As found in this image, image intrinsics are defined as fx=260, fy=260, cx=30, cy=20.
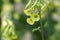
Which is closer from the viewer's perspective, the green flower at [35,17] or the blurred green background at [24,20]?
the green flower at [35,17]

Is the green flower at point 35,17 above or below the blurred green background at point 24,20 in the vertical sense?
above

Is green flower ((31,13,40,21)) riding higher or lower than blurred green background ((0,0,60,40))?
higher

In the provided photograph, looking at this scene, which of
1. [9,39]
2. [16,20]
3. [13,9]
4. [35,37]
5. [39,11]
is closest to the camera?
[39,11]

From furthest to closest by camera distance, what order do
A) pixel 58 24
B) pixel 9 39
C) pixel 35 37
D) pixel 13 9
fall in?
pixel 13 9 < pixel 58 24 < pixel 35 37 < pixel 9 39

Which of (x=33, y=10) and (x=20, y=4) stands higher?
(x=33, y=10)

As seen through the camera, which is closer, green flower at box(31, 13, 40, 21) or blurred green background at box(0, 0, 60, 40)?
green flower at box(31, 13, 40, 21)

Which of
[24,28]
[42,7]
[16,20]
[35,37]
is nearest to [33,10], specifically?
[42,7]

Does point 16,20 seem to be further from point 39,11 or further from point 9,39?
point 39,11

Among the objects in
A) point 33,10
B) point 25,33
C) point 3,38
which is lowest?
point 25,33

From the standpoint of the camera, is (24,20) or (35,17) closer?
(35,17)

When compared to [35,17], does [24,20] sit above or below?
below

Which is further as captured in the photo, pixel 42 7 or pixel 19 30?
pixel 19 30
